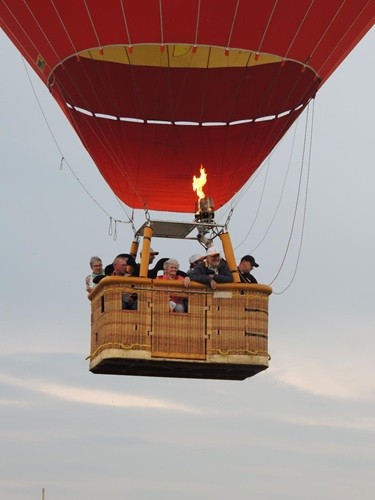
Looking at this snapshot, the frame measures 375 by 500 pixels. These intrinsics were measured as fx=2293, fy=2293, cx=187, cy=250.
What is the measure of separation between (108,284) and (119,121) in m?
2.05

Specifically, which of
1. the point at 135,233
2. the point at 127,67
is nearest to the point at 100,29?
the point at 127,67

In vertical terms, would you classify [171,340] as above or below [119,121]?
below

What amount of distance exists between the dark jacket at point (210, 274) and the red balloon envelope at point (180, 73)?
152cm

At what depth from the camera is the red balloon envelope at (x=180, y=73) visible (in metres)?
19.7

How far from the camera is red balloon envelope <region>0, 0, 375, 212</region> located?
64.6 ft

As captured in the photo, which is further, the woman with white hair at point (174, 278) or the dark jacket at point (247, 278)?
the dark jacket at point (247, 278)

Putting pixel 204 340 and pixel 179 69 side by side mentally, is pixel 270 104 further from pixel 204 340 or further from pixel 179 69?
pixel 204 340

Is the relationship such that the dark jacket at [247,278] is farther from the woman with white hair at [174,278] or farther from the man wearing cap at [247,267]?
the woman with white hair at [174,278]

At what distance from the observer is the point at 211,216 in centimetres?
2028

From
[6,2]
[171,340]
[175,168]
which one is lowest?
[171,340]

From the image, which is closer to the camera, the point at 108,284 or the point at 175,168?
the point at 108,284

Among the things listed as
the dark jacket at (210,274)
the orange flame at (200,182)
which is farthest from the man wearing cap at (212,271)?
the orange flame at (200,182)

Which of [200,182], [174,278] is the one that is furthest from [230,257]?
[200,182]

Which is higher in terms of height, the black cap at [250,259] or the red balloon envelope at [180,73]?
the red balloon envelope at [180,73]
